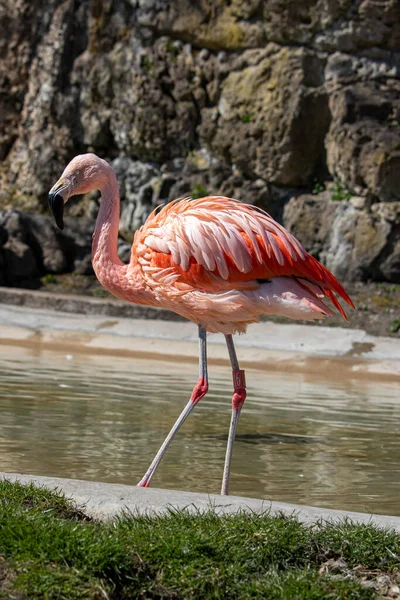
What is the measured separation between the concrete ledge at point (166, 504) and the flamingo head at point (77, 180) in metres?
1.92

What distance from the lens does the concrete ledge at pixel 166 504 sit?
3637 mm

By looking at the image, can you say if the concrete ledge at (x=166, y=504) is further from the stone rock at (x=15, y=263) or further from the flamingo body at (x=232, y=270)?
the stone rock at (x=15, y=263)

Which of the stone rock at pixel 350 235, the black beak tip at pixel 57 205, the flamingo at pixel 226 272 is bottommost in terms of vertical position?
the stone rock at pixel 350 235

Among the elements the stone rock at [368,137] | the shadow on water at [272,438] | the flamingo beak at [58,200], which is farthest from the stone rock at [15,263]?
the flamingo beak at [58,200]

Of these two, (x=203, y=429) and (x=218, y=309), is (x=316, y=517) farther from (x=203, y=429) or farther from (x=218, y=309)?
(x=203, y=429)

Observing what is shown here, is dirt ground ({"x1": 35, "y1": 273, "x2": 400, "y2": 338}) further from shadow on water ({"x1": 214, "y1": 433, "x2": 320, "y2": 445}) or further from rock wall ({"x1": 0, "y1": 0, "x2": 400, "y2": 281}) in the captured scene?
shadow on water ({"x1": 214, "y1": 433, "x2": 320, "y2": 445})

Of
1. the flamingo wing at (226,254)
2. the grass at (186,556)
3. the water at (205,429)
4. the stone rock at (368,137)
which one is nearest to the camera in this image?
the grass at (186,556)

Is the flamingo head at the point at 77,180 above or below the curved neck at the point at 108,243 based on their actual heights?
above

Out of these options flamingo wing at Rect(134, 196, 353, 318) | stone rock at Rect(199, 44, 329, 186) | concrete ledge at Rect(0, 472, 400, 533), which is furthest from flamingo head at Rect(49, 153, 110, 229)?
stone rock at Rect(199, 44, 329, 186)

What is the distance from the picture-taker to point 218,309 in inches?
199

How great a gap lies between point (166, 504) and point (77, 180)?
2.34 metres

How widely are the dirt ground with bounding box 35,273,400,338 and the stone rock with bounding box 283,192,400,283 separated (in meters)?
0.29

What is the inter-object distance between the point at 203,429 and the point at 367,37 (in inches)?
447

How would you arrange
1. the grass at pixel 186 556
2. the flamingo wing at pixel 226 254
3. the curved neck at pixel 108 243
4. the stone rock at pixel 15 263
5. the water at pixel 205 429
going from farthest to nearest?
the stone rock at pixel 15 263
the curved neck at pixel 108 243
the water at pixel 205 429
the flamingo wing at pixel 226 254
the grass at pixel 186 556
